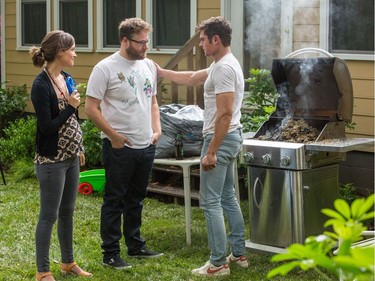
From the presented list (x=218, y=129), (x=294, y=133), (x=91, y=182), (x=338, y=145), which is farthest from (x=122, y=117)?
(x=91, y=182)

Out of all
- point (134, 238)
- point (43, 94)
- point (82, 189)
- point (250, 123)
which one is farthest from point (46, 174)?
point (82, 189)

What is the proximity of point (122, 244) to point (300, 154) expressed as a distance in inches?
66.0

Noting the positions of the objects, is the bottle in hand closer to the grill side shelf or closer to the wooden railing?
the grill side shelf

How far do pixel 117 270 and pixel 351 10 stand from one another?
3558mm

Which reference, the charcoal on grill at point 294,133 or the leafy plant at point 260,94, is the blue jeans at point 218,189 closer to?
the charcoal on grill at point 294,133

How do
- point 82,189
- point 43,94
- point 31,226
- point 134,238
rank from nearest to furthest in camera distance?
point 43,94 < point 134,238 < point 31,226 < point 82,189

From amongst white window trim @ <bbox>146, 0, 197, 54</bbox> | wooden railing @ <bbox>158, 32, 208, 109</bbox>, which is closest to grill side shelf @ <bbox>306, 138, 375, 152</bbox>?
wooden railing @ <bbox>158, 32, 208, 109</bbox>

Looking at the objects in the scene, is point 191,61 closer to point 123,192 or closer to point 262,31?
point 262,31

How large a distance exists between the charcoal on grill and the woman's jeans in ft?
5.04

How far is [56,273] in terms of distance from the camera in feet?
16.9

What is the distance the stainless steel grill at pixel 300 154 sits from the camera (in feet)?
17.3

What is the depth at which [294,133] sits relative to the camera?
5480 millimetres

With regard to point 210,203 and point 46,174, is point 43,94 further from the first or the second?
point 210,203

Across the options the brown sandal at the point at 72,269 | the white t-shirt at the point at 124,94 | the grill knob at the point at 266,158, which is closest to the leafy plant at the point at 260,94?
the grill knob at the point at 266,158
